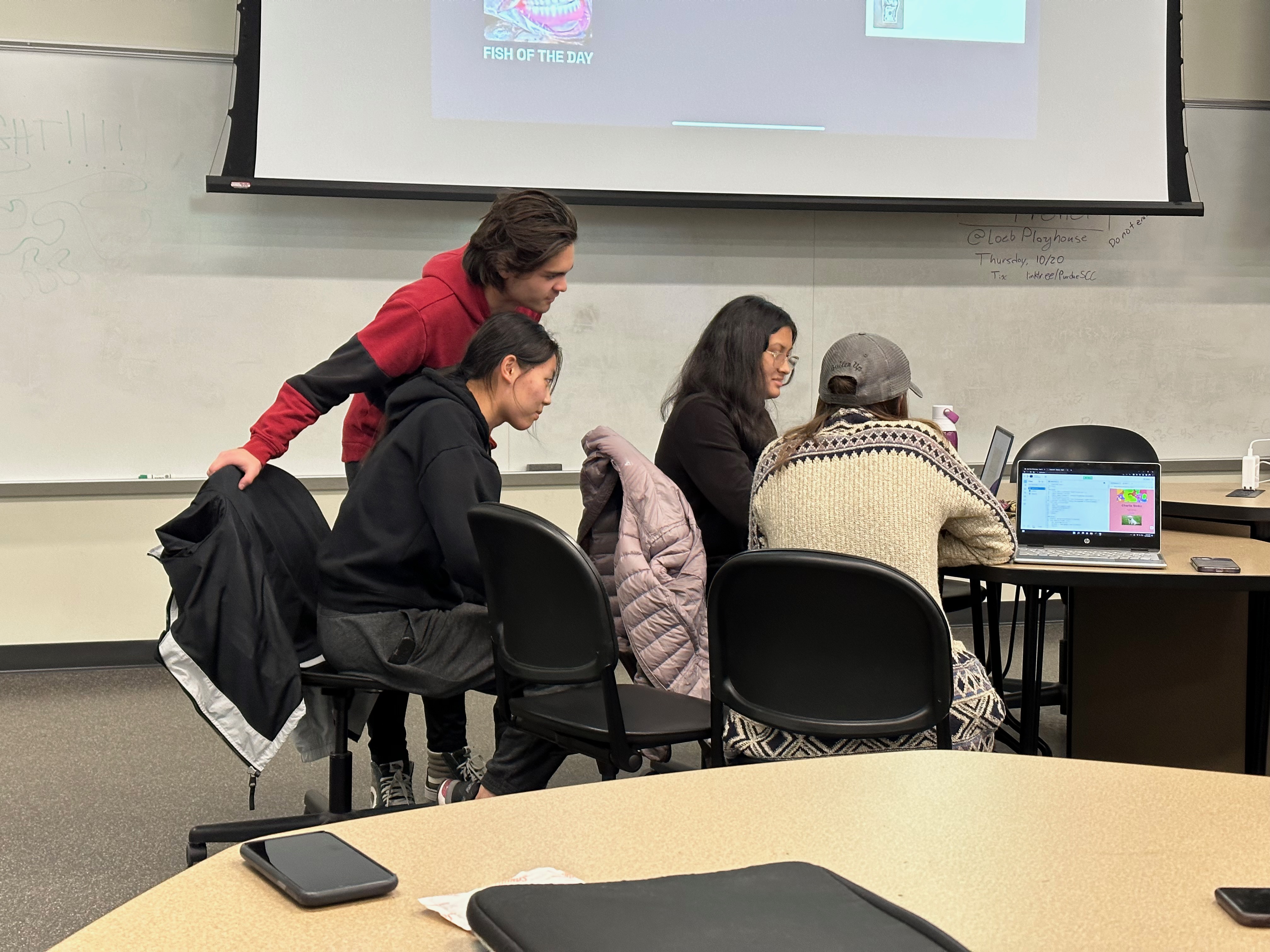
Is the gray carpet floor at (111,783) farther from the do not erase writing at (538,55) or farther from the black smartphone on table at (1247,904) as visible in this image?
the do not erase writing at (538,55)

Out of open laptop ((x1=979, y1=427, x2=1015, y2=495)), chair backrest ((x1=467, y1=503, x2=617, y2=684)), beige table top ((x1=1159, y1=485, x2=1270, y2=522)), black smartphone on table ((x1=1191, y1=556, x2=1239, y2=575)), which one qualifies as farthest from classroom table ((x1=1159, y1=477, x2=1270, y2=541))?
chair backrest ((x1=467, y1=503, x2=617, y2=684))

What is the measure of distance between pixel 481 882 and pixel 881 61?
155 inches

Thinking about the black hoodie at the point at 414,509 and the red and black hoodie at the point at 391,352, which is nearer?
the black hoodie at the point at 414,509

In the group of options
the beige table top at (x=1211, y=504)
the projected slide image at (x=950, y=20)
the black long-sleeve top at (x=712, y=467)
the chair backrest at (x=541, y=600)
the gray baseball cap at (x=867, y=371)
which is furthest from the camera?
the projected slide image at (x=950, y=20)

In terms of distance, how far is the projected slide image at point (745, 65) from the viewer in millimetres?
3883

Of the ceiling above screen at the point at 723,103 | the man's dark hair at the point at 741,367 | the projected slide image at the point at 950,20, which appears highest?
the projected slide image at the point at 950,20

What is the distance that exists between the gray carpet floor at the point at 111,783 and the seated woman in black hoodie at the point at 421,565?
0.72 meters

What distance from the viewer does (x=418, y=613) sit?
2.11m

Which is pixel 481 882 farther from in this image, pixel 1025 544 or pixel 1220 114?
pixel 1220 114

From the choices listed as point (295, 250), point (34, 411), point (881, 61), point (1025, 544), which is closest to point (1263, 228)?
point (881, 61)

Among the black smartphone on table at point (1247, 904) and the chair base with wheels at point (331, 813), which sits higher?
the black smartphone on table at point (1247, 904)

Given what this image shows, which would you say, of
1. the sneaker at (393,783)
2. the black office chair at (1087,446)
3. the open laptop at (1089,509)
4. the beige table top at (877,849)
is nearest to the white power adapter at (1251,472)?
the black office chair at (1087,446)

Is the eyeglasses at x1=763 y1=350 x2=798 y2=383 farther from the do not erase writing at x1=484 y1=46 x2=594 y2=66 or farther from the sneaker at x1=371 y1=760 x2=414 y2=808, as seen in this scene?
the do not erase writing at x1=484 y1=46 x2=594 y2=66

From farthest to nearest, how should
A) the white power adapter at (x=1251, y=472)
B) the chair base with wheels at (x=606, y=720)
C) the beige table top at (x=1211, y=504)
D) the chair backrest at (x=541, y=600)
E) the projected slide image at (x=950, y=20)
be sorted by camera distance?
the projected slide image at (x=950, y=20)
the white power adapter at (x=1251, y=472)
the beige table top at (x=1211, y=504)
the chair base with wheels at (x=606, y=720)
the chair backrest at (x=541, y=600)
